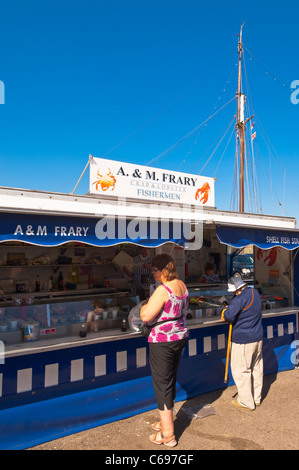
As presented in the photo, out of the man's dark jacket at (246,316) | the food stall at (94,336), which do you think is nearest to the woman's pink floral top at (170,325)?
the food stall at (94,336)

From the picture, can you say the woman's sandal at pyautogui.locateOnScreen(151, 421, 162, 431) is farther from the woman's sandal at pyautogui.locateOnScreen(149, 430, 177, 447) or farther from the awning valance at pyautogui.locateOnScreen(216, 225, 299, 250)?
the awning valance at pyautogui.locateOnScreen(216, 225, 299, 250)

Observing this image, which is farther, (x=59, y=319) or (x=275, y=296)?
(x=275, y=296)

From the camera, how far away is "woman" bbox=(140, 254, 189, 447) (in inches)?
120

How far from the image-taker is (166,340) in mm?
3072

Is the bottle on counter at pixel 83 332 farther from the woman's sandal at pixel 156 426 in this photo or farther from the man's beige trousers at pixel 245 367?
the man's beige trousers at pixel 245 367

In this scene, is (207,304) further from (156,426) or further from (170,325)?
(170,325)

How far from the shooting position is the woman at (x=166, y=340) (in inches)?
120

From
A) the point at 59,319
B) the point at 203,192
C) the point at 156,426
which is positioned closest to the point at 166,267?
the point at 59,319

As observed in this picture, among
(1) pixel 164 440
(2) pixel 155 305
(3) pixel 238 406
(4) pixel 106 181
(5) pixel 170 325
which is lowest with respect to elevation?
(3) pixel 238 406

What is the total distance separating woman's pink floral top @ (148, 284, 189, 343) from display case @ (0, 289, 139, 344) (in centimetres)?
115

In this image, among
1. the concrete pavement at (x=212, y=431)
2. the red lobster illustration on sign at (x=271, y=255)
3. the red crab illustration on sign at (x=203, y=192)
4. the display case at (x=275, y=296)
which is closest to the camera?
the concrete pavement at (x=212, y=431)

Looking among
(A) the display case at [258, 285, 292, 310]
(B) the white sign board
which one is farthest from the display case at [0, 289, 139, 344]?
(A) the display case at [258, 285, 292, 310]

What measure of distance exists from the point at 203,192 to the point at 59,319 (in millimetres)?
4043
